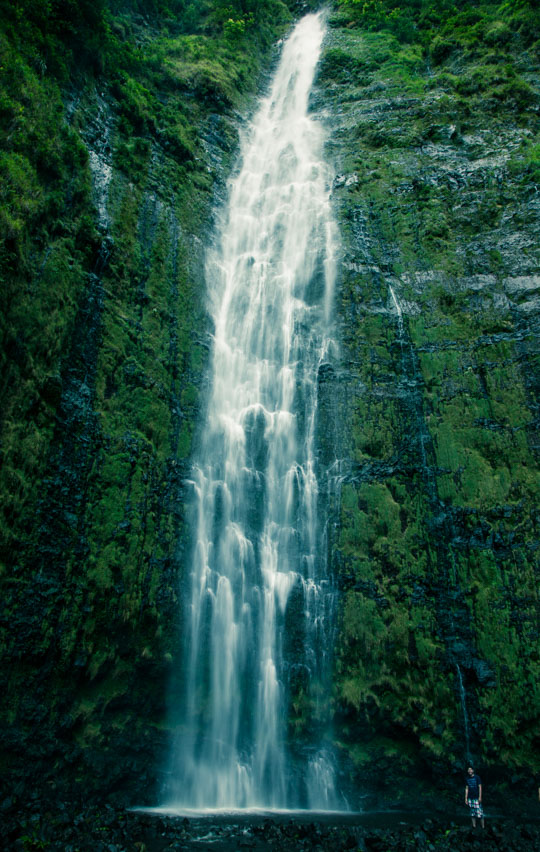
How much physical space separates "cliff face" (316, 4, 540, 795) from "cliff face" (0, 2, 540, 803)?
61mm

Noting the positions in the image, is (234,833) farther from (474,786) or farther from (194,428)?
(194,428)

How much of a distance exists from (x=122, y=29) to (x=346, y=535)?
908 inches

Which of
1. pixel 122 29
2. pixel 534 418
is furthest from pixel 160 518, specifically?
pixel 122 29

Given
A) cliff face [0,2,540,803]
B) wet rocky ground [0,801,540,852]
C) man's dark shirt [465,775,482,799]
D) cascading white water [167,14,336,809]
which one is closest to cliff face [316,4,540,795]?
cliff face [0,2,540,803]

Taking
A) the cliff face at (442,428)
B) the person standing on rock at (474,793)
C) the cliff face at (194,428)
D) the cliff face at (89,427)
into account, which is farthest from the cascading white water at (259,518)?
the person standing on rock at (474,793)

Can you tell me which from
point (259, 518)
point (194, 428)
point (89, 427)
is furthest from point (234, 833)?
point (194, 428)

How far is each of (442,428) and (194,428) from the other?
723cm

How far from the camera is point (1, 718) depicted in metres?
9.00

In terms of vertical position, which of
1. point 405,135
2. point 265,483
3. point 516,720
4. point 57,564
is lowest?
point 516,720

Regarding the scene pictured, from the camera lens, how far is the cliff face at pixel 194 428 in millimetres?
10148

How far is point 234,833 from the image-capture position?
9305 millimetres

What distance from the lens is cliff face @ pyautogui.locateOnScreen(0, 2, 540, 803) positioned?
1015 centimetres

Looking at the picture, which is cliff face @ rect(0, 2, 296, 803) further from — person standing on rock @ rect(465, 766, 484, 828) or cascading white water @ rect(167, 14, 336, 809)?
person standing on rock @ rect(465, 766, 484, 828)

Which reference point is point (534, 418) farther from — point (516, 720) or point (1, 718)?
point (1, 718)
